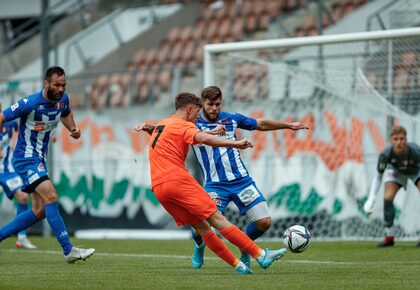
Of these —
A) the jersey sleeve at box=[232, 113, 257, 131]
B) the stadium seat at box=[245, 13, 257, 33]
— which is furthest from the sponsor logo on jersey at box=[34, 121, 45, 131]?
the stadium seat at box=[245, 13, 257, 33]

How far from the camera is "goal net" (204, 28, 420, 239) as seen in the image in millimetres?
15773

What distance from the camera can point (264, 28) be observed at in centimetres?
2388

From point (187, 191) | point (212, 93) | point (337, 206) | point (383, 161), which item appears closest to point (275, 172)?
point (337, 206)

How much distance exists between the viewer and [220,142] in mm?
8461

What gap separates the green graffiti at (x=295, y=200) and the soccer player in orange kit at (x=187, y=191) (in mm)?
8169

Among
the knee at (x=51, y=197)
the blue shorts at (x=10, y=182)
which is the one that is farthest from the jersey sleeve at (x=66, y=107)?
the blue shorts at (x=10, y=182)

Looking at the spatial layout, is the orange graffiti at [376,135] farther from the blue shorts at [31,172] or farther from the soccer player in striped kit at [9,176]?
the blue shorts at [31,172]

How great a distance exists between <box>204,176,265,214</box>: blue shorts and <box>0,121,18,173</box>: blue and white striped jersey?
5.24 meters

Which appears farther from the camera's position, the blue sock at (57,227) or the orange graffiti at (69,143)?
the orange graffiti at (69,143)

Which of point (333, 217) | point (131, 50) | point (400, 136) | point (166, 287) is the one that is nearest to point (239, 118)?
point (166, 287)

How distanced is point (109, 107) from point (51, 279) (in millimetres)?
11733

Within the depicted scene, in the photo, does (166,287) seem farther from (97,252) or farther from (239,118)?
(97,252)

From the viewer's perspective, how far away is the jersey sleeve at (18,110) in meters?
10.8

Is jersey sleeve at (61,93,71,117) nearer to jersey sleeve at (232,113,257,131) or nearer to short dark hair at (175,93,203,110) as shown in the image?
jersey sleeve at (232,113,257,131)
